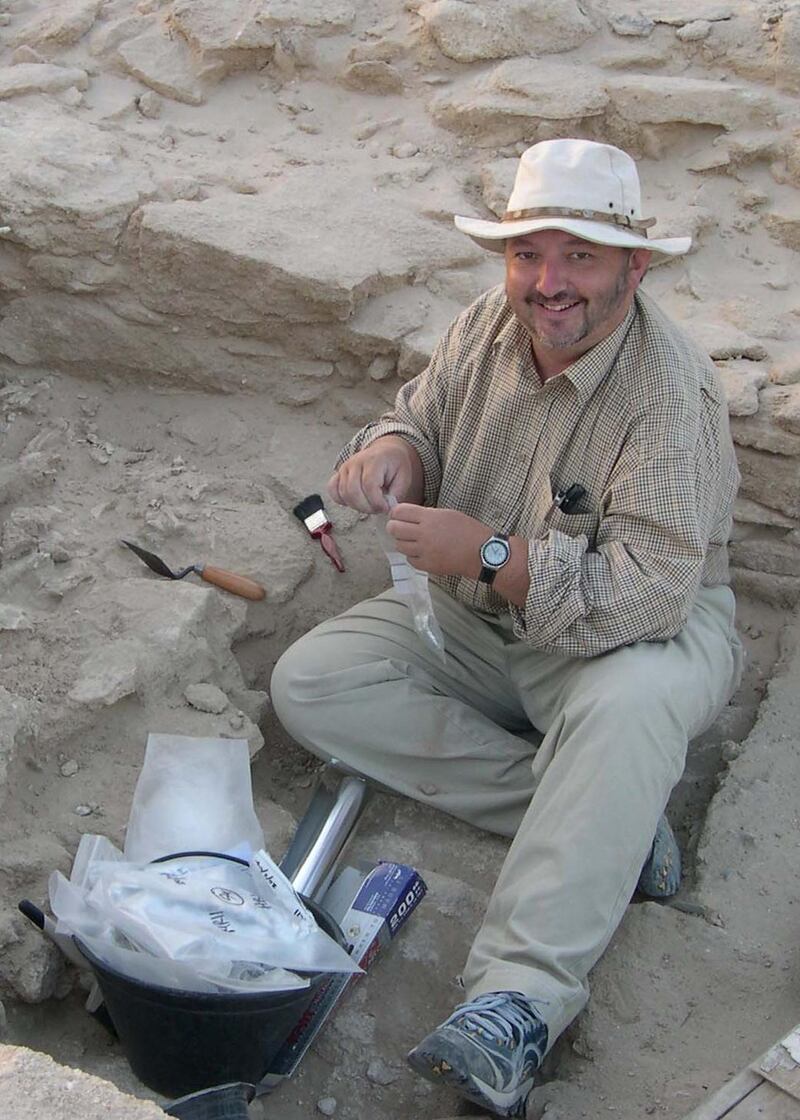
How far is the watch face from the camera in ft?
8.79

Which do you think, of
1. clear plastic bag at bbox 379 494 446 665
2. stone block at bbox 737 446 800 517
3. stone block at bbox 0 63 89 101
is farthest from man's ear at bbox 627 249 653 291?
stone block at bbox 0 63 89 101

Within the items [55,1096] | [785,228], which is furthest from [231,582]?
[785,228]

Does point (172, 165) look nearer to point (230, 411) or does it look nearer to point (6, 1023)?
point (230, 411)

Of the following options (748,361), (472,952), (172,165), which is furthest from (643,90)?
(472,952)

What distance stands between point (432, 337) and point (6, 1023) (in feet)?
7.17

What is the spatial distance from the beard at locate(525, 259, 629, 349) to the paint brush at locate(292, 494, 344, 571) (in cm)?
106

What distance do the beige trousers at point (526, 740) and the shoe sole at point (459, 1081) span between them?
0.17 meters

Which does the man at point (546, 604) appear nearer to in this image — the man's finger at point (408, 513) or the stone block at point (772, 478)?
the man's finger at point (408, 513)

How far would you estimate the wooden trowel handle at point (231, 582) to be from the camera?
10.9 feet

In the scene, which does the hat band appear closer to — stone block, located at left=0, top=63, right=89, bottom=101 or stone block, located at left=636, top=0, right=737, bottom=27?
stone block, located at left=636, top=0, right=737, bottom=27

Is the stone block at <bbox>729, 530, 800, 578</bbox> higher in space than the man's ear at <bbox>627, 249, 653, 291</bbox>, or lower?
lower

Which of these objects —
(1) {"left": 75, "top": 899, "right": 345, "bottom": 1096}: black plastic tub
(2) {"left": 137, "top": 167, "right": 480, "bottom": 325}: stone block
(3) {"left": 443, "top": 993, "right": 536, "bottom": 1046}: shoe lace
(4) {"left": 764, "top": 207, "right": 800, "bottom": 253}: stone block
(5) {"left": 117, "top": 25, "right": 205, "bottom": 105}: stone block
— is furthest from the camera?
(5) {"left": 117, "top": 25, "right": 205, "bottom": 105}: stone block

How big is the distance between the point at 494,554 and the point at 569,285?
59 cm

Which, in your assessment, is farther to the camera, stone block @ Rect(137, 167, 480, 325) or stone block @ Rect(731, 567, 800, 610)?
stone block @ Rect(137, 167, 480, 325)
